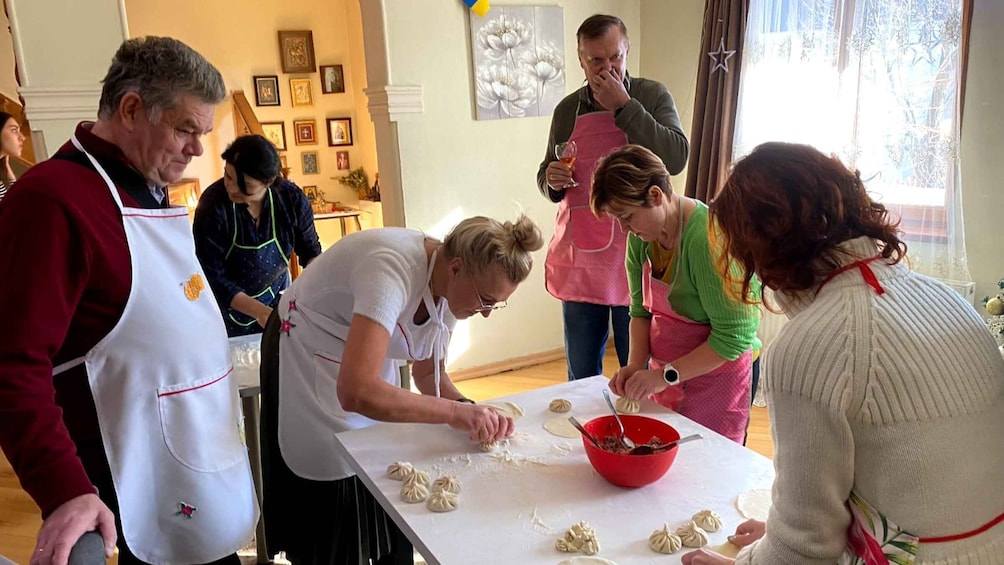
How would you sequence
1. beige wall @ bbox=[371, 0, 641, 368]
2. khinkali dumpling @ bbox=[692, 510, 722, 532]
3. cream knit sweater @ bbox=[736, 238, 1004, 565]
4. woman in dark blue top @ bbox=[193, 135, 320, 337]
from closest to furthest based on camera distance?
cream knit sweater @ bbox=[736, 238, 1004, 565], khinkali dumpling @ bbox=[692, 510, 722, 532], woman in dark blue top @ bbox=[193, 135, 320, 337], beige wall @ bbox=[371, 0, 641, 368]

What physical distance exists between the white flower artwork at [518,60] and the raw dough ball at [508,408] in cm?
239

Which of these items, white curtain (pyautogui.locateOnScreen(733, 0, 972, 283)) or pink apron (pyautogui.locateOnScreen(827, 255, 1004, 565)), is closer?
pink apron (pyautogui.locateOnScreen(827, 255, 1004, 565))

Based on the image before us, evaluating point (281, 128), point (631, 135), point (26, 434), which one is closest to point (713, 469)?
point (26, 434)

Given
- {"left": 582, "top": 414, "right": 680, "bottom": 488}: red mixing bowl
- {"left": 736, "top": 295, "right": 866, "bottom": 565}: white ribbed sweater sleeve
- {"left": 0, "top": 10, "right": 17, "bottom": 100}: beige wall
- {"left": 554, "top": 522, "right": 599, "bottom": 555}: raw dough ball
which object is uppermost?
{"left": 0, "top": 10, "right": 17, "bottom": 100}: beige wall

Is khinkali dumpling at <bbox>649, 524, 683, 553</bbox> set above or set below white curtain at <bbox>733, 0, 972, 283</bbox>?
below

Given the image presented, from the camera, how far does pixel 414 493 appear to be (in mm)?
1244

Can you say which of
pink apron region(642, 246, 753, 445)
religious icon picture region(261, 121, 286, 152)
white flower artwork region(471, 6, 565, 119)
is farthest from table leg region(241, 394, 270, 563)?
religious icon picture region(261, 121, 286, 152)

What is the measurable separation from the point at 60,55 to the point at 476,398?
241cm

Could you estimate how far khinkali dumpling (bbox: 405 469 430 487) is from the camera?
4.21 feet

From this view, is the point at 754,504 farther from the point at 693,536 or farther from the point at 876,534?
the point at 876,534

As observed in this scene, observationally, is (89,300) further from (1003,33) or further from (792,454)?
(1003,33)

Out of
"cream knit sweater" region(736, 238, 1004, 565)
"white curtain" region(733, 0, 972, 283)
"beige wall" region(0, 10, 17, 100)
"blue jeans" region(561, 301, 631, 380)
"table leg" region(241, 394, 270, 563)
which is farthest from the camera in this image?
"beige wall" region(0, 10, 17, 100)

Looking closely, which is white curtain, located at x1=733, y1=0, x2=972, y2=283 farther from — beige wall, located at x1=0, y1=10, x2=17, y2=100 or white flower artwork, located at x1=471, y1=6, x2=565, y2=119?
beige wall, located at x1=0, y1=10, x2=17, y2=100

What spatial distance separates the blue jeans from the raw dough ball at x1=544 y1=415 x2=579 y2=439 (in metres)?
1.05
